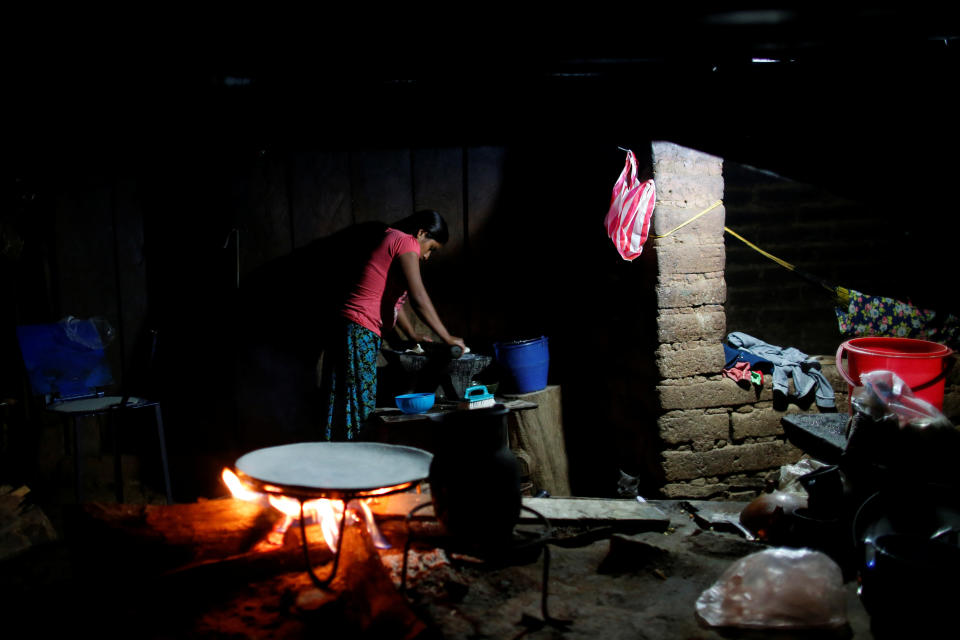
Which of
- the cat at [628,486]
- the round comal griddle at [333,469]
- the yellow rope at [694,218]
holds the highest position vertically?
the yellow rope at [694,218]

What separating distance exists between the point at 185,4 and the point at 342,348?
8.84 feet

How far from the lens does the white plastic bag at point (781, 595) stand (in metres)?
2.23

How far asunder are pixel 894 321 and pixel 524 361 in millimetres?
2797

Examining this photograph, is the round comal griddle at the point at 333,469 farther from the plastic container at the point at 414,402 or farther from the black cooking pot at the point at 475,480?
the plastic container at the point at 414,402

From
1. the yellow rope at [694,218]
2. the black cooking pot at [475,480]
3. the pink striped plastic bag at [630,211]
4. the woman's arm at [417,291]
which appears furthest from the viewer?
the woman's arm at [417,291]

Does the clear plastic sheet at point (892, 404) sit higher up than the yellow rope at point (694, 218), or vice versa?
the yellow rope at point (694, 218)

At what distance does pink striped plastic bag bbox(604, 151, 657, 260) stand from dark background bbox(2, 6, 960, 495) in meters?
0.32

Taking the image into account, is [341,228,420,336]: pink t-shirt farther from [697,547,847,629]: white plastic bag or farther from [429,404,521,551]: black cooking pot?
[697,547,847,629]: white plastic bag

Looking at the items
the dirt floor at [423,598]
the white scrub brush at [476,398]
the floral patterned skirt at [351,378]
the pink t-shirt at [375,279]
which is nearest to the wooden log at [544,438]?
the white scrub brush at [476,398]

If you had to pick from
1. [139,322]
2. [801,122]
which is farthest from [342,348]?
[801,122]

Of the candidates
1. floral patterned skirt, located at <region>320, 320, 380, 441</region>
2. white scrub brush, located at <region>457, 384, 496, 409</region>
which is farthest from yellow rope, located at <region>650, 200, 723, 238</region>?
floral patterned skirt, located at <region>320, 320, 380, 441</region>

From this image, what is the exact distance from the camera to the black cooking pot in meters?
2.34

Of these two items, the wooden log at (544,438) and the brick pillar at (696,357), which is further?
the wooden log at (544,438)

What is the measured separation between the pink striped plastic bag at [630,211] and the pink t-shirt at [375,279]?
1532 mm
